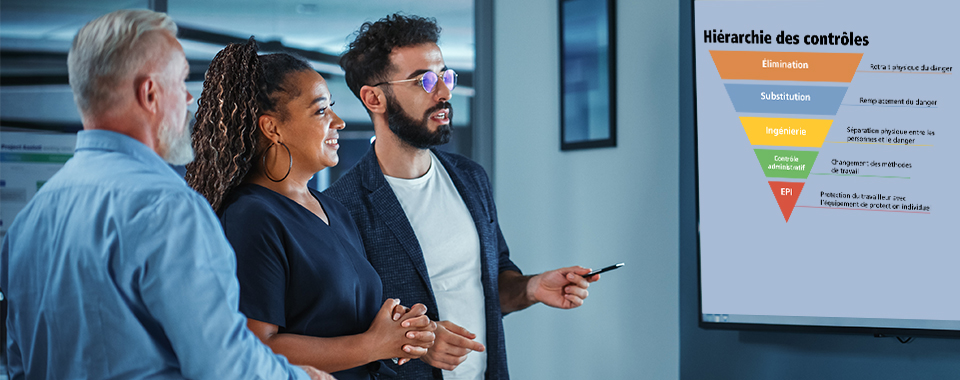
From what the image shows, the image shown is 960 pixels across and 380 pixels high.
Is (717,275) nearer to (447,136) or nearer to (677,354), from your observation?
(677,354)

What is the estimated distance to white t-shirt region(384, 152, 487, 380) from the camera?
1.89m

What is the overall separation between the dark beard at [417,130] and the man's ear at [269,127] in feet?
1.82

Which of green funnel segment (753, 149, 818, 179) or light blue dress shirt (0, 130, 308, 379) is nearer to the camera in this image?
light blue dress shirt (0, 130, 308, 379)

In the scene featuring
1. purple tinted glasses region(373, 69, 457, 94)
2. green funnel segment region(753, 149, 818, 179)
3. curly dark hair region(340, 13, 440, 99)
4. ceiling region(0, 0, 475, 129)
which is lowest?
green funnel segment region(753, 149, 818, 179)

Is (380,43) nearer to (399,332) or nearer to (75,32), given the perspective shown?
(399,332)

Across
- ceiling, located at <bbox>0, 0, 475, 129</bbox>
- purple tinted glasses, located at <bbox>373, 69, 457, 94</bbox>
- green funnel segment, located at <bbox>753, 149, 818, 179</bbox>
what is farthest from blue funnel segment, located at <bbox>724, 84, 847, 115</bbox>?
ceiling, located at <bbox>0, 0, 475, 129</bbox>

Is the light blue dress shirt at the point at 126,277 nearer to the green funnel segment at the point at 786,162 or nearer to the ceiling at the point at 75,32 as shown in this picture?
the green funnel segment at the point at 786,162

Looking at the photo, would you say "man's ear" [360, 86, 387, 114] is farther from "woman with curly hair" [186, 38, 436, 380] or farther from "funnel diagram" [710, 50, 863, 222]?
"funnel diagram" [710, 50, 863, 222]

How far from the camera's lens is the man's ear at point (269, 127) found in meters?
1.39

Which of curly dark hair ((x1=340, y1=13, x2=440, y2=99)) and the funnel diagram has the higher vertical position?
curly dark hair ((x1=340, y1=13, x2=440, y2=99))

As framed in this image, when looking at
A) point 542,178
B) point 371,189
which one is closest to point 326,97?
point 371,189

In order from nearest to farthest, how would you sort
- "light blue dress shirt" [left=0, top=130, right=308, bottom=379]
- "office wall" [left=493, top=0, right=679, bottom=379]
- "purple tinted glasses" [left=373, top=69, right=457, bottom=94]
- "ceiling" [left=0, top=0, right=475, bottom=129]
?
"light blue dress shirt" [left=0, top=130, right=308, bottom=379] → "purple tinted glasses" [left=373, top=69, right=457, bottom=94] → "office wall" [left=493, top=0, right=679, bottom=379] → "ceiling" [left=0, top=0, right=475, bottom=129]

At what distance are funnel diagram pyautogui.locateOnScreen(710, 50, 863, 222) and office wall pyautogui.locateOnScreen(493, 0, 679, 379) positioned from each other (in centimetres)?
29

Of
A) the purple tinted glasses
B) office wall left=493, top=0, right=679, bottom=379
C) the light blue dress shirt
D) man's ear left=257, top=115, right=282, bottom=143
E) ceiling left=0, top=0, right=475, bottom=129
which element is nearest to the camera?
the light blue dress shirt
